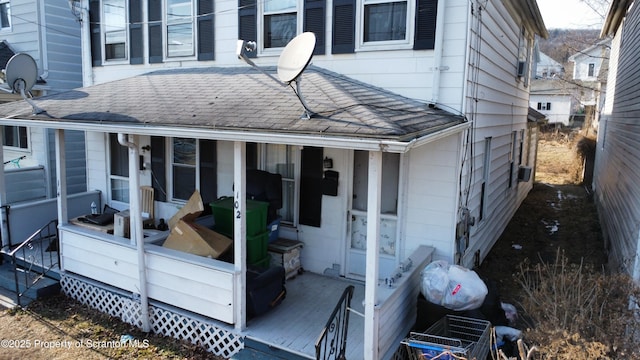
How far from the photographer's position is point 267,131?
4473 millimetres

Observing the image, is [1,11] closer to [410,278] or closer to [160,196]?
[160,196]

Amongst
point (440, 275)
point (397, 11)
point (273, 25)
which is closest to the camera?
point (440, 275)

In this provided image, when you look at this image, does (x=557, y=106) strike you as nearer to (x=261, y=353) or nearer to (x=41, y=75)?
(x=41, y=75)

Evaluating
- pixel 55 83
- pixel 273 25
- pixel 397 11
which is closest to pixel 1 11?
pixel 55 83

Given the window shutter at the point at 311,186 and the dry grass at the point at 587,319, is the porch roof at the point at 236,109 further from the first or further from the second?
the dry grass at the point at 587,319

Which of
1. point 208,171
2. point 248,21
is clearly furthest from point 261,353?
point 248,21

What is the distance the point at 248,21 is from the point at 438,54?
3.21 m

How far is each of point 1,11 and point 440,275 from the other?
1273 centimetres

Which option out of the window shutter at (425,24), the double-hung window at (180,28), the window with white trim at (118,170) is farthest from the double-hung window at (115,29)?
the window shutter at (425,24)

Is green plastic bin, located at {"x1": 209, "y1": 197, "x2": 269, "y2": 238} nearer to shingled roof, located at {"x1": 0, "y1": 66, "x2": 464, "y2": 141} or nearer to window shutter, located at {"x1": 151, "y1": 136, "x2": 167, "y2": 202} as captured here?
shingled roof, located at {"x1": 0, "y1": 66, "x2": 464, "y2": 141}

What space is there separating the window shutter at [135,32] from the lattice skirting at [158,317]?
4.25 meters

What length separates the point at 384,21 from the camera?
20.5 feet

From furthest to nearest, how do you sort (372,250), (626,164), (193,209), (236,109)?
(626,164)
(193,209)
(236,109)
(372,250)

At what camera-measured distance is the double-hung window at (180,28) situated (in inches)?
313
